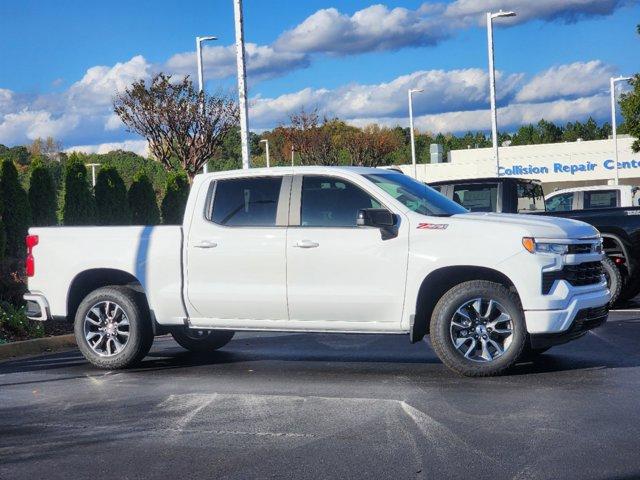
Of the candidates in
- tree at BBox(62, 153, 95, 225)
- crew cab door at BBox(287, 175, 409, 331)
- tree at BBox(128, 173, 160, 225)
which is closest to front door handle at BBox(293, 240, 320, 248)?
crew cab door at BBox(287, 175, 409, 331)

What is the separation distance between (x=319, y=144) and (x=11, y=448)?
176 ft

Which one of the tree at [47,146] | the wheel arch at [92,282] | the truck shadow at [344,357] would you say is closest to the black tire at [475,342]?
the truck shadow at [344,357]

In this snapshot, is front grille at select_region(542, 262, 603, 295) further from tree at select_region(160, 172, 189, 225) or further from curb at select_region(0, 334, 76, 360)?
tree at select_region(160, 172, 189, 225)

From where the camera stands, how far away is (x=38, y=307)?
10.8 m

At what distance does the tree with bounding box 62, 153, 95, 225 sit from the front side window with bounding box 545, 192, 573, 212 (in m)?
10.3

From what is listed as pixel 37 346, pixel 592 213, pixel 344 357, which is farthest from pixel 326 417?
pixel 592 213

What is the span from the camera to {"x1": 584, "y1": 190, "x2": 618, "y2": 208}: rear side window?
1922cm

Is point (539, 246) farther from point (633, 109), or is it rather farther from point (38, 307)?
point (633, 109)

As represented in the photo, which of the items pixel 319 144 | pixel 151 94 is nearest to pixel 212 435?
pixel 151 94

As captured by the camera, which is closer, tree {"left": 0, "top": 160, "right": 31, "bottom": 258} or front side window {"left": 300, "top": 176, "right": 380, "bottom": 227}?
front side window {"left": 300, "top": 176, "right": 380, "bottom": 227}

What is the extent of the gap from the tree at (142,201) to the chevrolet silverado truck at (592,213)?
1252cm

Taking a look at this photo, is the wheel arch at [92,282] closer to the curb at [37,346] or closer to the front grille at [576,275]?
the curb at [37,346]

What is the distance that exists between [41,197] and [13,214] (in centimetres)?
160

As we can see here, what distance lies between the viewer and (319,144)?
197 ft
